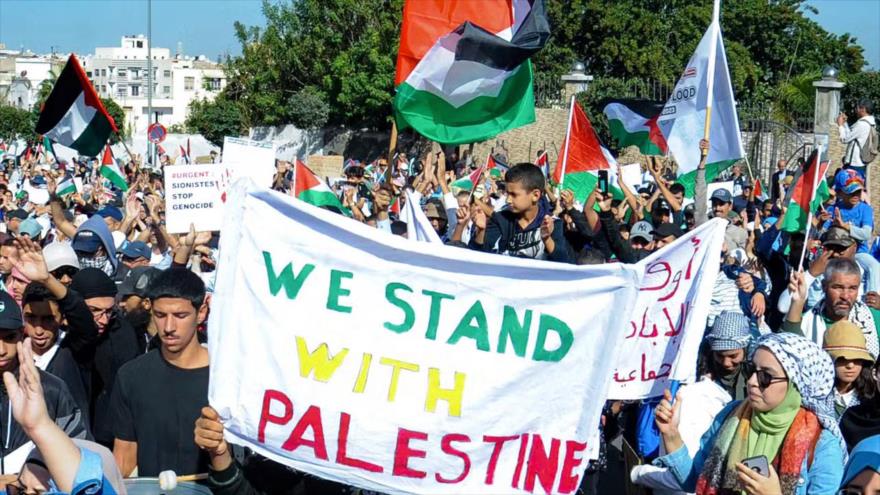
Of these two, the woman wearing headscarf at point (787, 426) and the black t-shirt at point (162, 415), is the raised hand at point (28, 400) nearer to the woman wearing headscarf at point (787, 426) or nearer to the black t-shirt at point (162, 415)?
the black t-shirt at point (162, 415)

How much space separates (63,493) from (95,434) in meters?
1.74

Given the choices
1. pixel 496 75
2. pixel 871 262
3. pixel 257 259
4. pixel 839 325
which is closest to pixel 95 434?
pixel 257 259

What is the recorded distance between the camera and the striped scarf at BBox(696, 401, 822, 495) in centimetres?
386

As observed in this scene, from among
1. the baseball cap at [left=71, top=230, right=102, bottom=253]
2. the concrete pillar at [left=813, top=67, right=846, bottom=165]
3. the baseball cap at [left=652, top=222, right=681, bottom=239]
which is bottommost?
the baseball cap at [left=71, top=230, right=102, bottom=253]

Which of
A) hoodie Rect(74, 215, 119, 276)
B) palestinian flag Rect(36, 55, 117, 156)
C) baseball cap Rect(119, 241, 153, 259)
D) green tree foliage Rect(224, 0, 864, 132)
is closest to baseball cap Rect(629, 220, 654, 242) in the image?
baseball cap Rect(119, 241, 153, 259)

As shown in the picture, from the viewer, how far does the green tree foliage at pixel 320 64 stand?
134 feet

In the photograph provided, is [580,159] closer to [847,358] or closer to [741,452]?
[847,358]

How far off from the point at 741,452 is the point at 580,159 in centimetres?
767

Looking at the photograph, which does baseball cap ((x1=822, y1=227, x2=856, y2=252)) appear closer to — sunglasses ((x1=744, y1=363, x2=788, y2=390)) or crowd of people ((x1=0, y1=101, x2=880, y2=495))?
crowd of people ((x1=0, y1=101, x2=880, y2=495))

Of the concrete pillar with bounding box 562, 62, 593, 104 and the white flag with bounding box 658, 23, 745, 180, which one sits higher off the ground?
the concrete pillar with bounding box 562, 62, 593, 104

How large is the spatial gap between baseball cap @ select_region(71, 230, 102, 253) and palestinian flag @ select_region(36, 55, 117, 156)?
6.84 meters

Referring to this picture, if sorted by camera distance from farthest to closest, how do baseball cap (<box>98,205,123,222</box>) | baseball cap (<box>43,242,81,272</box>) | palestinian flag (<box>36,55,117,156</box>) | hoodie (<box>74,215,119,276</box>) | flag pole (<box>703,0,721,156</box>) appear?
palestinian flag (<box>36,55,117,156</box>) < baseball cap (<box>98,205,123,222</box>) < flag pole (<box>703,0,721,156</box>) < hoodie (<box>74,215,119,276</box>) < baseball cap (<box>43,242,81,272</box>)

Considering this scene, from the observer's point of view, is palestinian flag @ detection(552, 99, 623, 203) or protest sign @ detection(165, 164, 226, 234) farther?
palestinian flag @ detection(552, 99, 623, 203)

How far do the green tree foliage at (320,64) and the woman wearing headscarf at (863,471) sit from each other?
36.2 meters
